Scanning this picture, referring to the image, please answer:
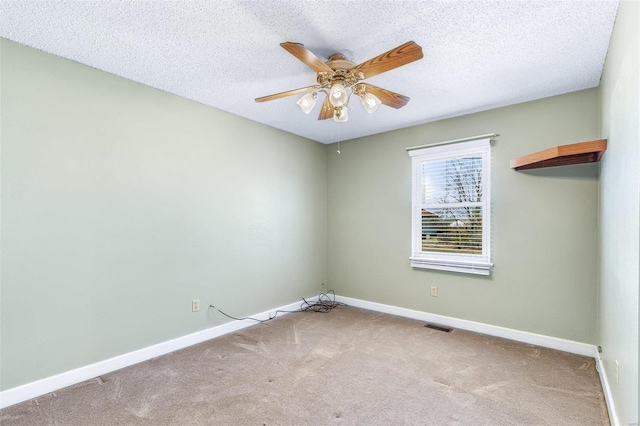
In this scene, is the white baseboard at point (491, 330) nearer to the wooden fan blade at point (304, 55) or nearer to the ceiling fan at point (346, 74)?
the ceiling fan at point (346, 74)

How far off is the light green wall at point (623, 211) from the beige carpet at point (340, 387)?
19.6 inches

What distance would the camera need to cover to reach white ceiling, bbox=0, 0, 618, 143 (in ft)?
5.73

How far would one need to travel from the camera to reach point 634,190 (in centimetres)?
132

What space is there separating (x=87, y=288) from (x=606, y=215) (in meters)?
3.98

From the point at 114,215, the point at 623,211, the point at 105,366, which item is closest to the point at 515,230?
the point at 623,211

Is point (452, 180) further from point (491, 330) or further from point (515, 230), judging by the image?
point (491, 330)

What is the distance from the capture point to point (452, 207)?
3594mm

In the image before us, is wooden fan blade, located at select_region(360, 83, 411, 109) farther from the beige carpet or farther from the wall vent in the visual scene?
the wall vent

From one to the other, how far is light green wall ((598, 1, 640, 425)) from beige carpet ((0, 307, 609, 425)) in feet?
→ 1.63

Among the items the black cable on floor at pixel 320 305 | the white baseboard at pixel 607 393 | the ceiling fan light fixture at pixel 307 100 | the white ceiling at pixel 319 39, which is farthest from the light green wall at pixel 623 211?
the black cable on floor at pixel 320 305

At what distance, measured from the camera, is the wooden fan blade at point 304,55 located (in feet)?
5.41

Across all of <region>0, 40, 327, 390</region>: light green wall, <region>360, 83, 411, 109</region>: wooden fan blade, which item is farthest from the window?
<region>0, 40, 327, 390</region>: light green wall

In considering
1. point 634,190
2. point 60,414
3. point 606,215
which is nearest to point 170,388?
point 60,414

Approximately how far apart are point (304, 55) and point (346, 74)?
0.44 m
